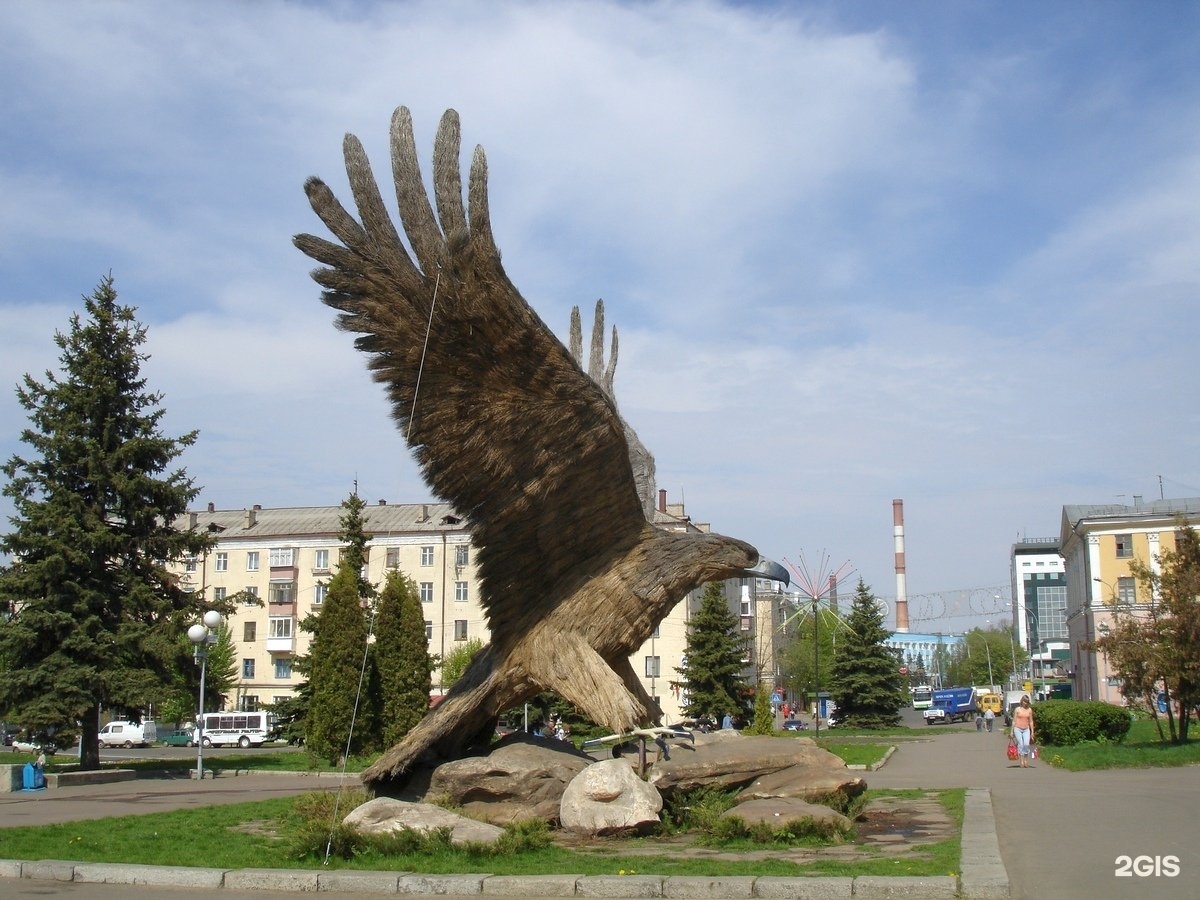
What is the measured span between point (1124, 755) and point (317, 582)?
4103cm

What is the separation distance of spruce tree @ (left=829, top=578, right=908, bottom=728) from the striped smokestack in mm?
44544

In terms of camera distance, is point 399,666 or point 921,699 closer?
point 399,666

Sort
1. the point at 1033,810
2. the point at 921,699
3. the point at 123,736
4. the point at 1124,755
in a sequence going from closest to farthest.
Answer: the point at 1033,810 < the point at 1124,755 < the point at 123,736 < the point at 921,699

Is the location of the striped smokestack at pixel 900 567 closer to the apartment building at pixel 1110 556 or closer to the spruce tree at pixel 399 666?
the apartment building at pixel 1110 556

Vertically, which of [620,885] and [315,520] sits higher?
[315,520]

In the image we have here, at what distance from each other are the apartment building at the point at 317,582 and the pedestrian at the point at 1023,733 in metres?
32.7

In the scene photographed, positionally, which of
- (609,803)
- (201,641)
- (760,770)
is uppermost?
(201,641)

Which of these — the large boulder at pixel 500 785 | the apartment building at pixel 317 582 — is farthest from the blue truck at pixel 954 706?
the large boulder at pixel 500 785

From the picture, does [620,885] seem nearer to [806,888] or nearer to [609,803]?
[806,888]

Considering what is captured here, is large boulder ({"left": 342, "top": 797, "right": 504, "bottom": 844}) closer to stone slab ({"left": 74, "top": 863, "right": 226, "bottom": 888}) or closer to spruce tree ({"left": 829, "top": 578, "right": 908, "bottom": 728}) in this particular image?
stone slab ({"left": 74, "top": 863, "right": 226, "bottom": 888})

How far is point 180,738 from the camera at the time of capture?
51.9m

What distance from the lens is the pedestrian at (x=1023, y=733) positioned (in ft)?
66.6

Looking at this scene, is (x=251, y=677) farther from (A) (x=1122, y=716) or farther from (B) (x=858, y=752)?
(A) (x=1122, y=716)

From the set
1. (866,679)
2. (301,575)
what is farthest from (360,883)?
(301,575)
